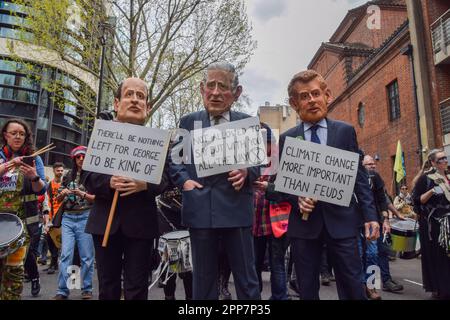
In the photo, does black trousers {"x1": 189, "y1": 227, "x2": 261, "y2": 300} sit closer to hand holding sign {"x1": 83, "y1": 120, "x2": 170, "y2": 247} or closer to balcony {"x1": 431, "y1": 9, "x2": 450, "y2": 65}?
hand holding sign {"x1": 83, "y1": 120, "x2": 170, "y2": 247}

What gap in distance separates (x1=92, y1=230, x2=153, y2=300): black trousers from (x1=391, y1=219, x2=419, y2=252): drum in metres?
4.58

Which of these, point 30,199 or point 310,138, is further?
point 30,199

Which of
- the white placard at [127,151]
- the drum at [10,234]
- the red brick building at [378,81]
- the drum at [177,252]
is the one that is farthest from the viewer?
the red brick building at [378,81]

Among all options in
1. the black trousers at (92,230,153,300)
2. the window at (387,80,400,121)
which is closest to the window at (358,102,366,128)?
the window at (387,80,400,121)

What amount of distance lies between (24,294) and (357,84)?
21.2 m

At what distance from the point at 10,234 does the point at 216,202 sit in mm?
2132

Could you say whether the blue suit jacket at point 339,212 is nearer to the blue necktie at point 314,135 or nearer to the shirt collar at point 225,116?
the blue necktie at point 314,135

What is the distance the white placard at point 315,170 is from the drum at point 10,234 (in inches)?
96.0

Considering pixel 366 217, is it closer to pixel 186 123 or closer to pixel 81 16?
pixel 186 123

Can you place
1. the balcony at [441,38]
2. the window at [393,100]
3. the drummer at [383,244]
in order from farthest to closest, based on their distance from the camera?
1. the window at [393,100]
2. the balcony at [441,38]
3. the drummer at [383,244]

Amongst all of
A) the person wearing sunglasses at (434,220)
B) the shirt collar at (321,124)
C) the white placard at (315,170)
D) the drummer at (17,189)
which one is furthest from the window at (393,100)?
the drummer at (17,189)

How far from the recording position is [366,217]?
247 cm

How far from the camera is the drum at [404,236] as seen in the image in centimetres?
566

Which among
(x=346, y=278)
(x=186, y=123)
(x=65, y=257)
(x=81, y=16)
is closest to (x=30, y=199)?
(x=65, y=257)
